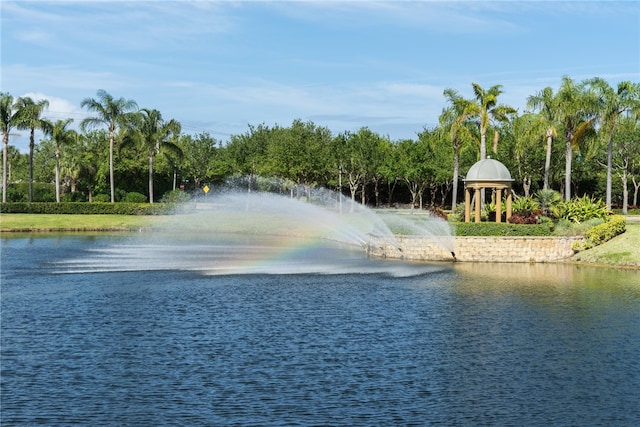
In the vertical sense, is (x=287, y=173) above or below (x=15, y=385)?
above

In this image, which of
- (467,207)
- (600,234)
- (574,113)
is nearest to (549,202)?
(600,234)

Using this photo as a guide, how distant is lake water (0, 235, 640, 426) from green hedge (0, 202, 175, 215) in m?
44.3

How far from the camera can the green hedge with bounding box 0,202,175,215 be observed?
8550cm

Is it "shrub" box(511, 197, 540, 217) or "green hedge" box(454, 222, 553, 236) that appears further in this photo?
"shrub" box(511, 197, 540, 217)

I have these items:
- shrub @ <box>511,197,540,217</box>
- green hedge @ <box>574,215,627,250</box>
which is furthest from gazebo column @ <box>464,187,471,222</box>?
green hedge @ <box>574,215,627,250</box>

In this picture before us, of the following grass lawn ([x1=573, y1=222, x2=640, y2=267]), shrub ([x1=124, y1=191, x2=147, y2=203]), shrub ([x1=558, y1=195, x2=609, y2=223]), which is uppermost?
→ shrub ([x1=124, y1=191, x2=147, y2=203])

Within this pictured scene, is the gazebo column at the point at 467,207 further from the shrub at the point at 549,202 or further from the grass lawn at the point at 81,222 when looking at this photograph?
the grass lawn at the point at 81,222

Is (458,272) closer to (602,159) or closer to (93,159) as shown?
(602,159)

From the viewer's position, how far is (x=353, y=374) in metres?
21.1

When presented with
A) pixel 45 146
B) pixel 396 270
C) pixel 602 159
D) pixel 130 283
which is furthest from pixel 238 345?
pixel 45 146

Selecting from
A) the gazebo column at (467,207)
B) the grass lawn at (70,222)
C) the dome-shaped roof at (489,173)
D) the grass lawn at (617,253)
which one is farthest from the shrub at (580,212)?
the grass lawn at (70,222)

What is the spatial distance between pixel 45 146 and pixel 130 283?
4313 inches

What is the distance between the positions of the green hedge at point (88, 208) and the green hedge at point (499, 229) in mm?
45084

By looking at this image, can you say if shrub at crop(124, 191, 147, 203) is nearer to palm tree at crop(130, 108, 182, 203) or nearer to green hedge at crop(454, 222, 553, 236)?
palm tree at crop(130, 108, 182, 203)
